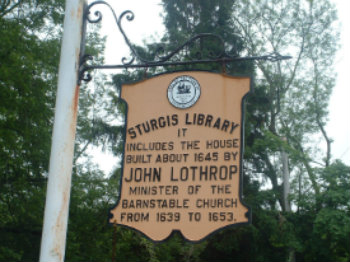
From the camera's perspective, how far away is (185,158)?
4.42 metres

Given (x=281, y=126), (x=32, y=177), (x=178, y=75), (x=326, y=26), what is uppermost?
(x=326, y=26)

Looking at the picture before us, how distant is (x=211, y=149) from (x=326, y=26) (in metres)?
24.2

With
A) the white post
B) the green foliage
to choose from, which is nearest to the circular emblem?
the white post

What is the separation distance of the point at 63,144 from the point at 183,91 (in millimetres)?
1066

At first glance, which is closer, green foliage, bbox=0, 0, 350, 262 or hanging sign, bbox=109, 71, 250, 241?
hanging sign, bbox=109, 71, 250, 241

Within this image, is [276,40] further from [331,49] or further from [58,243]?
[58,243]

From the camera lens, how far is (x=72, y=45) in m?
4.87

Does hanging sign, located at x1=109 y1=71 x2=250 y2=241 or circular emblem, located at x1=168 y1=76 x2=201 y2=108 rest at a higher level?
circular emblem, located at x1=168 y1=76 x2=201 y2=108

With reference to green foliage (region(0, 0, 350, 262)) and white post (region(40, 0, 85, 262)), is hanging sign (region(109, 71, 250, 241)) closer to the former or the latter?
white post (region(40, 0, 85, 262))

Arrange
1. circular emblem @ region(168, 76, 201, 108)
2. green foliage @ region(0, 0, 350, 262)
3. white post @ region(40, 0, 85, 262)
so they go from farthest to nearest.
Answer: green foliage @ region(0, 0, 350, 262)
circular emblem @ region(168, 76, 201, 108)
white post @ region(40, 0, 85, 262)

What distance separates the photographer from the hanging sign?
14.0ft

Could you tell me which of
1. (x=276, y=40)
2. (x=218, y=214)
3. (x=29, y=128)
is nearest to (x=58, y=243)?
(x=218, y=214)

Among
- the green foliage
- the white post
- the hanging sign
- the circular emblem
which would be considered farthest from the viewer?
the green foliage

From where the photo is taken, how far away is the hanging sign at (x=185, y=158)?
14.0ft
